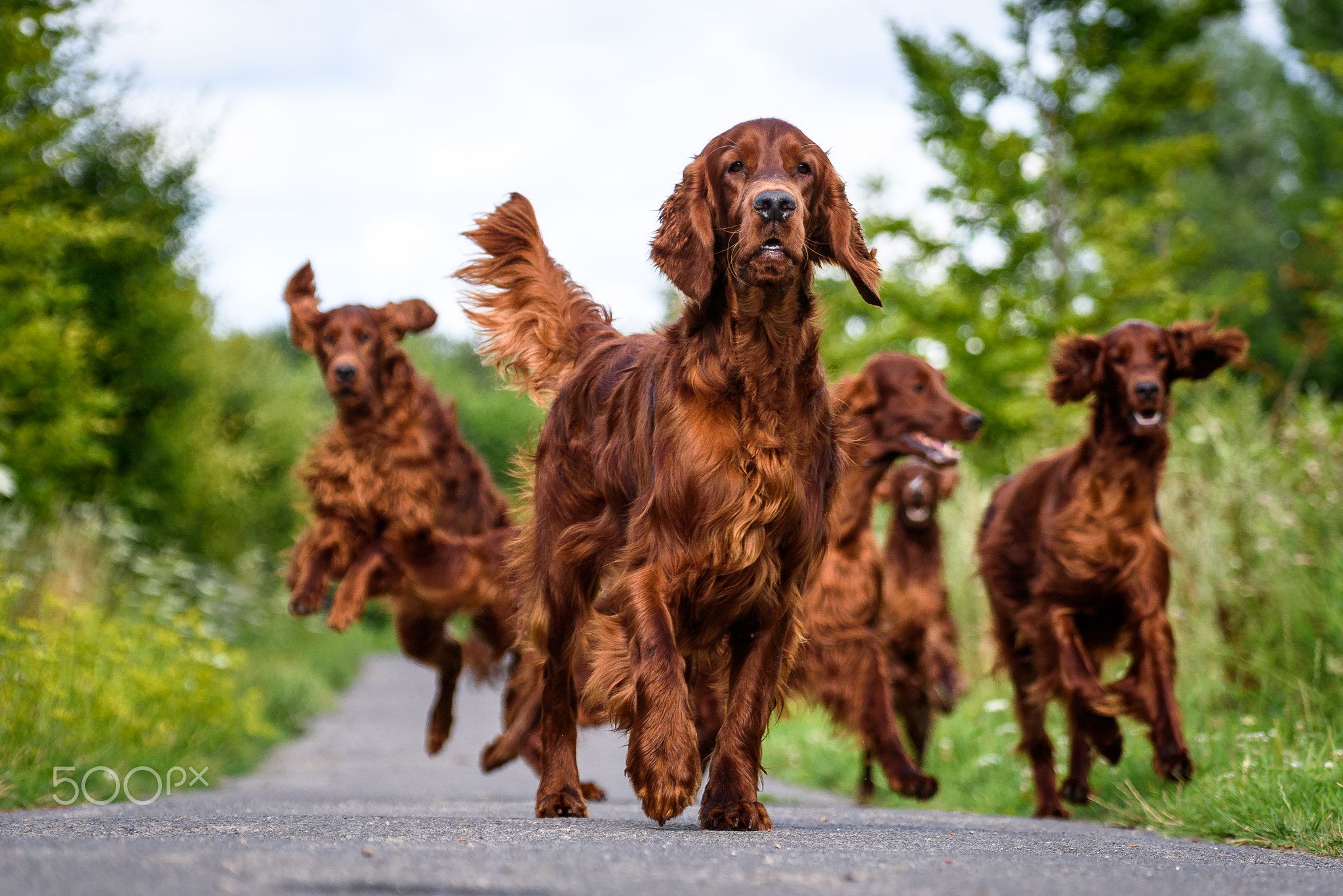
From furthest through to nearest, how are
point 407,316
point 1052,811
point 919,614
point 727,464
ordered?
→ point 407,316
point 919,614
point 1052,811
point 727,464

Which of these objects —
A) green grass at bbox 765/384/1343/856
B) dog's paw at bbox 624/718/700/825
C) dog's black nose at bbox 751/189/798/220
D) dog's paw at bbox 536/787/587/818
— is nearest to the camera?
dog's paw at bbox 624/718/700/825

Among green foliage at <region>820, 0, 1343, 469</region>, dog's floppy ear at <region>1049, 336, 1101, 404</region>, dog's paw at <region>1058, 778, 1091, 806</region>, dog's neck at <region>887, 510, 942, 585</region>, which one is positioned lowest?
dog's paw at <region>1058, 778, 1091, 806</region>

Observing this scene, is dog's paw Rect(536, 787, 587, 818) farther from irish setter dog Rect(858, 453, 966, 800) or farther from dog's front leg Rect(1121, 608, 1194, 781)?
irish setter dog Rect(858, 453, 966, 800)

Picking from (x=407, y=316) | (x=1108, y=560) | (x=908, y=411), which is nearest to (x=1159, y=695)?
(x=1108, y=560)

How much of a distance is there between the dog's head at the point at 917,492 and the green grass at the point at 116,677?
3600mm

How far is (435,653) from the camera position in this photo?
26.1ft

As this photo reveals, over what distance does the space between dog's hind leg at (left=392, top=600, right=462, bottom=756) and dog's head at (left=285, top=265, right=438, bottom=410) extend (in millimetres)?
1101

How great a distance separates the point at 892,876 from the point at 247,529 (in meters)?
18.3

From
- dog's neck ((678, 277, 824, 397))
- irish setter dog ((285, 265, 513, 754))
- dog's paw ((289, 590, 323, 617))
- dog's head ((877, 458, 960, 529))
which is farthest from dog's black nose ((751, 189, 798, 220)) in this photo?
dog's head ((877, 458, 960, 529))

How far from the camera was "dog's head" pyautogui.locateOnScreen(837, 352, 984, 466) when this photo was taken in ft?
24.1

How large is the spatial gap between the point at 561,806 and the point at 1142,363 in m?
3.01

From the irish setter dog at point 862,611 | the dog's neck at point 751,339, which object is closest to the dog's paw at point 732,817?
the dog's neck at point 751,339

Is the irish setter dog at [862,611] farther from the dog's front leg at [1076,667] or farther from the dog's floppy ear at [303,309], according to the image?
the dog's floppy ear at [303,309]

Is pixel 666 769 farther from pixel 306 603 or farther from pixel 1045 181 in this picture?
pixel 1045 181
